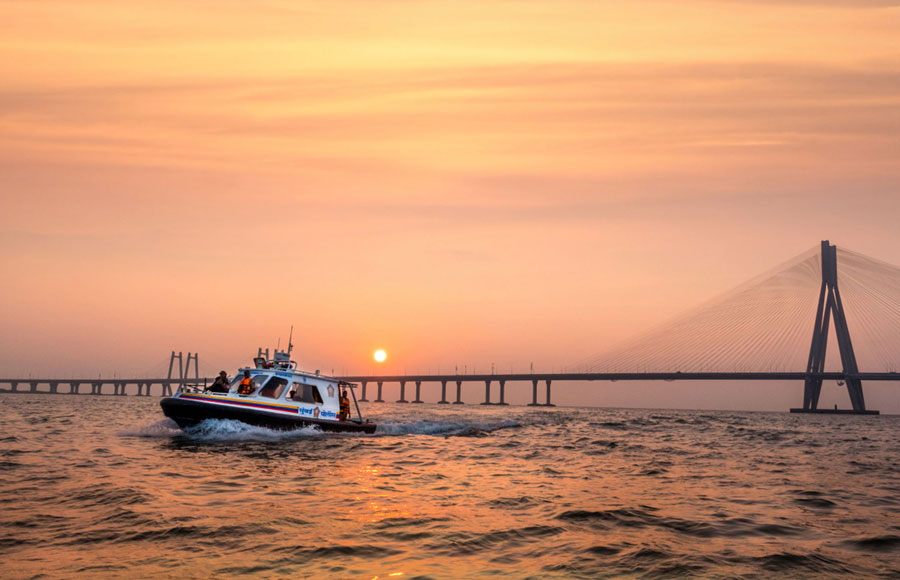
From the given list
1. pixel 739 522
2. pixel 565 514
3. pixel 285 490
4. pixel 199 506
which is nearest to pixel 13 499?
pixel 199 506

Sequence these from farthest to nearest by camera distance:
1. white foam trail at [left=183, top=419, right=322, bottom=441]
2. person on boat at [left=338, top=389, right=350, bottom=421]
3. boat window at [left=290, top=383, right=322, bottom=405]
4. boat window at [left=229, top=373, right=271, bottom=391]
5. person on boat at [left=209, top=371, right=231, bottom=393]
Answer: person on boat at [left=338, top=389, right=350, bottom=421] < boat window at [left=290, top=383, right=322, bottom=405] < boat window at [left=229, top=373, right=271, bottom=391] < person on boat at [left=209, top=371, right=231, bottom=393] < white foam trail at [left=183, top=419, right=322, bottom=441]

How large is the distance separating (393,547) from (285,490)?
5561 millimetres

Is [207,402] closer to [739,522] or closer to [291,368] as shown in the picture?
[291,368]

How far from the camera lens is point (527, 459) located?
23203 millimetres

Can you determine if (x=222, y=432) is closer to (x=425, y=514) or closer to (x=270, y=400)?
(x=270, y=400)

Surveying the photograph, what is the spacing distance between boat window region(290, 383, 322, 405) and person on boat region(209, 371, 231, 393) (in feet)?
8.82

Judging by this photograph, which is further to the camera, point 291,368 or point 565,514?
point 291,368

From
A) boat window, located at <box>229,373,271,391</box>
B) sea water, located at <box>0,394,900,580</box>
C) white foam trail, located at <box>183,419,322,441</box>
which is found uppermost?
boat window, located at <box>229,373,271,391</box>

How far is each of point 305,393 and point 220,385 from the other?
11.6 ft

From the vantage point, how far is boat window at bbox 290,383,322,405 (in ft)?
96.7

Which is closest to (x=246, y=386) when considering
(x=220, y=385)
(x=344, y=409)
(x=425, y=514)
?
(x=220, y=385)

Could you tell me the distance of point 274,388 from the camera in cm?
2847

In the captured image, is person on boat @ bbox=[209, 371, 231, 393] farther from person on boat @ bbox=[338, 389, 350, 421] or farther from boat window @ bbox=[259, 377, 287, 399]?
person on boat @ bbox=[338, 389, 350, 421]

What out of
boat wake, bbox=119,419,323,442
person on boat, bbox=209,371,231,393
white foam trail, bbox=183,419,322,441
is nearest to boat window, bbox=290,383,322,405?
boat wake, bbox=119,419,323,442
